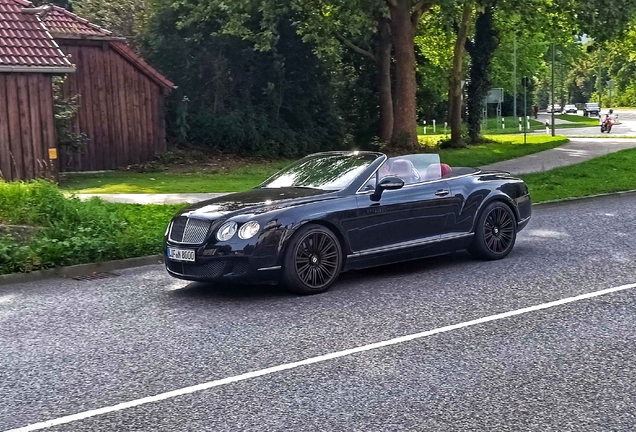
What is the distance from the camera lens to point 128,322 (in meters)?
7.71

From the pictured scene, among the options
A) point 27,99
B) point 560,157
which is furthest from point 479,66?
point 27,99

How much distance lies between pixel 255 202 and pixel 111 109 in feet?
62.9

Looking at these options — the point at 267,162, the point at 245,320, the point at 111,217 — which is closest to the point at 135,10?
the point at 267,162

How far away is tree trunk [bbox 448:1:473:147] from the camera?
109 feet

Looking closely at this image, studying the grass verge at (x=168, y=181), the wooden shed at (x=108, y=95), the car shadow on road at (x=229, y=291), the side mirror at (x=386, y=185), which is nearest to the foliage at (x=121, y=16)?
the wooden shed at (x=108, y=95)

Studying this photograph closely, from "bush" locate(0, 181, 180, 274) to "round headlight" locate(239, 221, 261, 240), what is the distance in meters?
3.20

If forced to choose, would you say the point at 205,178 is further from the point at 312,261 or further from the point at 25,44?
the point at 312,261

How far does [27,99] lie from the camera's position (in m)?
20.7

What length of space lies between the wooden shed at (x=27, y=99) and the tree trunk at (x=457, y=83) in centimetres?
1712

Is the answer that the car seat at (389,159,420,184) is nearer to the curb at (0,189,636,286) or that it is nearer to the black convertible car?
the black convertible car

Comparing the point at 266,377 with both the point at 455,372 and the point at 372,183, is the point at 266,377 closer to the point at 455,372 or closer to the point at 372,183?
the point at 455,372

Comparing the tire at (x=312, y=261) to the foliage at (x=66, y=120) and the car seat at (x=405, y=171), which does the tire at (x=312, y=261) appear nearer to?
the car seat at (x=405, y=171)

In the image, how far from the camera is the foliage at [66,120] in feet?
77.1

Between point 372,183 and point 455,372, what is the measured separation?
390 centimetres
